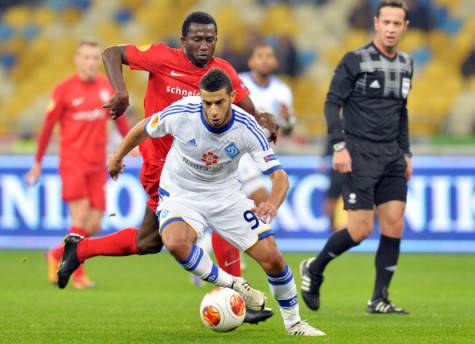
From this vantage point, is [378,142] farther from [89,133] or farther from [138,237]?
[89,133]

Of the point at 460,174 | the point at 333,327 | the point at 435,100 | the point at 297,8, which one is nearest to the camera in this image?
the point at 333,327

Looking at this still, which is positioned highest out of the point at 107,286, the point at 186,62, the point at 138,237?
the point at 186,62

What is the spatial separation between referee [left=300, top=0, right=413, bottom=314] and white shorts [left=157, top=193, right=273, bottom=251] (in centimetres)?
176

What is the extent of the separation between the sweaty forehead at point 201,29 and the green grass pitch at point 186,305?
82.2 inches

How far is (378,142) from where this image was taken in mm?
8758

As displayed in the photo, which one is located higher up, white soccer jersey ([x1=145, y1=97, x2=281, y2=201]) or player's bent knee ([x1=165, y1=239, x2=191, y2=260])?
white soccer jersey ([x1=145, y1=97, x2=281, y2=201])

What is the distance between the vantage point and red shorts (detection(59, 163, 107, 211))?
38.8 feet

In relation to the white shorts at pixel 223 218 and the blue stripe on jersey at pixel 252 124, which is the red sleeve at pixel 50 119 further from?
the blue stripe on jersey at pixel 252 124

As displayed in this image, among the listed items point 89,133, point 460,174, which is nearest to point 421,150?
point 460,174

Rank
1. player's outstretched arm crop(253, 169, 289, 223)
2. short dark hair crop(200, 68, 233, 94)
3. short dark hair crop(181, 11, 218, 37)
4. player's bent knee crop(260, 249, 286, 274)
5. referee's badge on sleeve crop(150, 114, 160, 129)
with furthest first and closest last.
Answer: short dark hair crop(181, 11, 218, 37), referee's badge on sleeve crop(150, 114, 160, 129), player's bent knee crop(260, 249, 286, 274), short dark hair crop(200, 68, 233, 94), player's outstretched arm crop(253, 169, 289, 223)

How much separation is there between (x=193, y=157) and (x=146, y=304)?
2.92 m

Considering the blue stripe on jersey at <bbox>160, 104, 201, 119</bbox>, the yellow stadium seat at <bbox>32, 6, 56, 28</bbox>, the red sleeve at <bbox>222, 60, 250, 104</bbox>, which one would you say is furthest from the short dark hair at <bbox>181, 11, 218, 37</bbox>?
the yellow stadium seat at <bbox>32, 6, 56, 28</bbox>

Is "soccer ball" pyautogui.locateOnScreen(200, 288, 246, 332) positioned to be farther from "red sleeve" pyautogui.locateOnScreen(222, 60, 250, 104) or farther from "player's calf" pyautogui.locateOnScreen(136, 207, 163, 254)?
"red sleeve" pyautogui.locateOnScreen(222, 60, 250, 104)

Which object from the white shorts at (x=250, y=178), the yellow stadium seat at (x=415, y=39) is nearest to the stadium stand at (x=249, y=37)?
the yellow stadium seat at (x=415, y=39)
